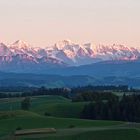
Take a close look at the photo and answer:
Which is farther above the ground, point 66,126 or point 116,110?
point 116,110

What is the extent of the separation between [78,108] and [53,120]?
36652 millimetres

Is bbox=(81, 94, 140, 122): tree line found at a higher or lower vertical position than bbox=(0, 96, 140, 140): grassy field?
higher

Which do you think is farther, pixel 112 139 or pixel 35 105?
pixel 35 105

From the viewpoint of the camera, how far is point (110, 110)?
468 ft

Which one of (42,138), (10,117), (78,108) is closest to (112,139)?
(42,138)

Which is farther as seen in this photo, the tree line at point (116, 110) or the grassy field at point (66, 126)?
the tree line at point (116, 110)

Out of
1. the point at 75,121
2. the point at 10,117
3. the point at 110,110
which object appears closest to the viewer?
the point at 75,121

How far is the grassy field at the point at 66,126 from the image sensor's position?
289 feet

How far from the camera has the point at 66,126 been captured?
11375cm

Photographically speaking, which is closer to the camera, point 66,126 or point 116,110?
point 66,126

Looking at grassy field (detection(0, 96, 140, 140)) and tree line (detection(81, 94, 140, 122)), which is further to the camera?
tree line (detection(81, 94, 140, 122))

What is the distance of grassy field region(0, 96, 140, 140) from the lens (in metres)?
88.0

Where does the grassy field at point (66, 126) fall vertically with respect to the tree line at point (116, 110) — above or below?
below

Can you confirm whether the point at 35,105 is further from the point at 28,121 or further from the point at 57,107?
the point at 28,121
